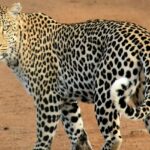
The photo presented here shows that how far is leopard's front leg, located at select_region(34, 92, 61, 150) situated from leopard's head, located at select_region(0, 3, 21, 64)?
2.19 feet

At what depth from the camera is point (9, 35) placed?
9.60 m

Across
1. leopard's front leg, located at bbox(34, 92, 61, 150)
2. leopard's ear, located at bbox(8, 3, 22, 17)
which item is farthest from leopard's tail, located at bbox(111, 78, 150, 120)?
leopard's ear, located at bbox(8, 3, 22, 17)

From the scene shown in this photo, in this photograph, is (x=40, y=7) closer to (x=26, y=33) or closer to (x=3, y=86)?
(x=3, y=86)

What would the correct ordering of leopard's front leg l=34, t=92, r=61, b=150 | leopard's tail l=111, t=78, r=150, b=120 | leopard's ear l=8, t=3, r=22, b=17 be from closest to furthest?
1. leopard's tail l=111, t=78, r=150, b=120
2. leopard's front leg l=34, t=92, r=61, b=150
3. leopard's ear l=8, t=3, r=22, b=17

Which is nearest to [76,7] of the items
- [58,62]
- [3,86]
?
[3,86]

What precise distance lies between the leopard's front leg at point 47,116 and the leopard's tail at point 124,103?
1.77 m

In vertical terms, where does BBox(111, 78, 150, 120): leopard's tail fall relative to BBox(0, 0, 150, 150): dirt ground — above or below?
above

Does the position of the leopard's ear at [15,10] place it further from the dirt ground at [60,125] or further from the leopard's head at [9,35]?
the dirt ground at [60,125]

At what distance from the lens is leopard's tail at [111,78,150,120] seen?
764 cm

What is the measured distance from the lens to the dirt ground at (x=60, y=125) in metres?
11.2

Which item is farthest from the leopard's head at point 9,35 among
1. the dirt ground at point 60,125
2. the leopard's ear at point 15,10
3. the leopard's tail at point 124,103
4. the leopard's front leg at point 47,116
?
the leopard's tail at point 124,103

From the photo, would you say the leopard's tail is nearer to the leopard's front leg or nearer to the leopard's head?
the leopard's front leg

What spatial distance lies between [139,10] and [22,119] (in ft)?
29.3

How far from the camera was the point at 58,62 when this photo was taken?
31.1ft
